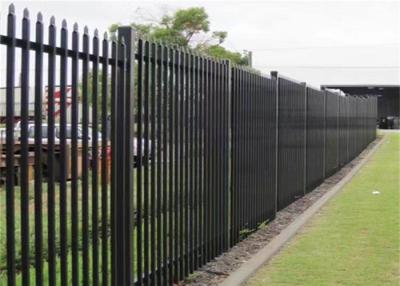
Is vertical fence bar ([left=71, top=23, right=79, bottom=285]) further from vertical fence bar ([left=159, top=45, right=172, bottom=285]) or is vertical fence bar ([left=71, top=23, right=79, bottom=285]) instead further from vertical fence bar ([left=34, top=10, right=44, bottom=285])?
vertical fence bar ([left=159, top=45, right=172, bottom=285])

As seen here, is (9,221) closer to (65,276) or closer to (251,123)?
(65,276)

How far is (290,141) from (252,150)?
2.77 meters

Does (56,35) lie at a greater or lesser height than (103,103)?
greater

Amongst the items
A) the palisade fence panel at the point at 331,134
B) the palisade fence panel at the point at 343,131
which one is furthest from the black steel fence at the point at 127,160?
the palisade fence panel at the point at 343,131

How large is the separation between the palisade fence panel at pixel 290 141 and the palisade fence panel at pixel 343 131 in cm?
701

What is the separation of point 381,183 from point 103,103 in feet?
37.2

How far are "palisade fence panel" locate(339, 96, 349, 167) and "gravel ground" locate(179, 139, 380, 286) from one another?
6819 mm

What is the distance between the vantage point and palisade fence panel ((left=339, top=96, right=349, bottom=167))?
19828mm

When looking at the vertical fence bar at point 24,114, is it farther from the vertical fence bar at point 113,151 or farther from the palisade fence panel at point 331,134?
the palisade fence panel at point 331,134

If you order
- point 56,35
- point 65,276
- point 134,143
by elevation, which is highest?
point 56,35

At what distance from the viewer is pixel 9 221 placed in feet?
12.3

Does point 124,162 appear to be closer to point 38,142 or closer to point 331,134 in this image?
point 38,142

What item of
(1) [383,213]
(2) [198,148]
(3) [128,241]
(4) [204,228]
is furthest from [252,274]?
(1) [383,213]

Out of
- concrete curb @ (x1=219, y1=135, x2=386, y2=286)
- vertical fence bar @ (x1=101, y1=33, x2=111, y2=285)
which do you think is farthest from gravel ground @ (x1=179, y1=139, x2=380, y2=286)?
vertical fence bar @ (x1=101, y1=33, x2=111, y2=285)
